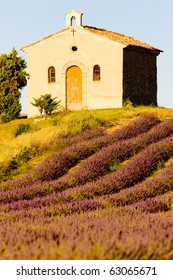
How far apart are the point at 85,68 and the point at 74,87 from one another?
4.20 ft

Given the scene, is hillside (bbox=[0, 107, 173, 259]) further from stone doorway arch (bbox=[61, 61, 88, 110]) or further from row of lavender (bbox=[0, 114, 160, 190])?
stone doorway arch (bbox=[61, 61, 88, 110])

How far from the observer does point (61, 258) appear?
332 cm

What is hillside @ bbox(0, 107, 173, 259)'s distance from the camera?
370 cm

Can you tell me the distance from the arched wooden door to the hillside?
398 centimetres

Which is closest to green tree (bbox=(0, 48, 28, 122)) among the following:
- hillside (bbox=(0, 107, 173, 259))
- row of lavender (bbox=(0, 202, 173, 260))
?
hillside (bbox=(0, 107, 173, 259))

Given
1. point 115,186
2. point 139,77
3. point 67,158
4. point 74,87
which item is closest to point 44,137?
point 67,158

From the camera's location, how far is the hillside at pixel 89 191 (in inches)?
146

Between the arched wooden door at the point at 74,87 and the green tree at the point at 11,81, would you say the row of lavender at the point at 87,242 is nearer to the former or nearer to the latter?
the arched wooden door at the point at 74,87

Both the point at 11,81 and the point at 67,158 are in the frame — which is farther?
the point at 11,81

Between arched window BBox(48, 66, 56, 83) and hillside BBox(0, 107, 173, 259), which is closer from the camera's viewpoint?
hillside BBox(0, 107, 173, 259)

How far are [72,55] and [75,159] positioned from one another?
1610cm

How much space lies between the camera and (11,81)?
→ 31.9 m

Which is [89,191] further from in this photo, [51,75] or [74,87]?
[51,75]

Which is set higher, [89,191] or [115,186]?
[89,191]
